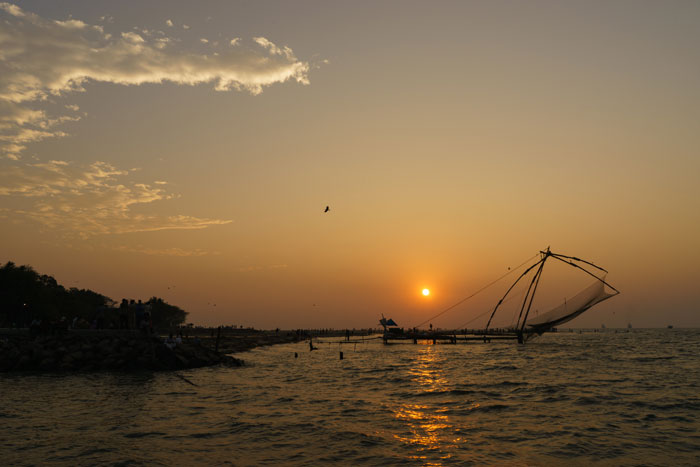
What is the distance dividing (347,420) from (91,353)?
31.0m

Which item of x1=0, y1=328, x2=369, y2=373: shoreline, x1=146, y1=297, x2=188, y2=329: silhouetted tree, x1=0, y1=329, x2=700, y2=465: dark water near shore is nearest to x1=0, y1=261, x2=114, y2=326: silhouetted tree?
x1=0, y1=328, x2=369, y2=373: shoreline

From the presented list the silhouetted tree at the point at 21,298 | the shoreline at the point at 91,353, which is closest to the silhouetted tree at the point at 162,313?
the silhouetted tree at the point at 21,298

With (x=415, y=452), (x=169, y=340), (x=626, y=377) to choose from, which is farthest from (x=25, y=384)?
(x=626, y=377)

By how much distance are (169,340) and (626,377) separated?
4105 cm

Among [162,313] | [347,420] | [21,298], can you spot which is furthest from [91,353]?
[162,313]

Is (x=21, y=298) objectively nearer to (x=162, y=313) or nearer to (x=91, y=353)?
(x=91, y=353)

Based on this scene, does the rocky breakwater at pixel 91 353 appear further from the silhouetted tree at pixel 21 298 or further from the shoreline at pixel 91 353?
the silhouetted tree at pixel 21 298

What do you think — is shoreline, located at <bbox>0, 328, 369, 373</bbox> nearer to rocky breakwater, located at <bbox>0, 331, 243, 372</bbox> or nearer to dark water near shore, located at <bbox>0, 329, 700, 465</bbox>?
rocky breakwater, located at <bbox>0, 331, 243, 372</bbox>

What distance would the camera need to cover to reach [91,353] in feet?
145

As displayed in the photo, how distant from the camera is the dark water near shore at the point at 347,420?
17.5 m

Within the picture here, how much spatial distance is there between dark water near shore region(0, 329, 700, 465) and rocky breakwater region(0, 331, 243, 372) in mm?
3456

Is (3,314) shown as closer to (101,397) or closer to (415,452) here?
(101,397)

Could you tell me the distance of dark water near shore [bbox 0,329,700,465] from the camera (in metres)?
17.5

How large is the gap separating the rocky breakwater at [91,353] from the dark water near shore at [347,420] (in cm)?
346
